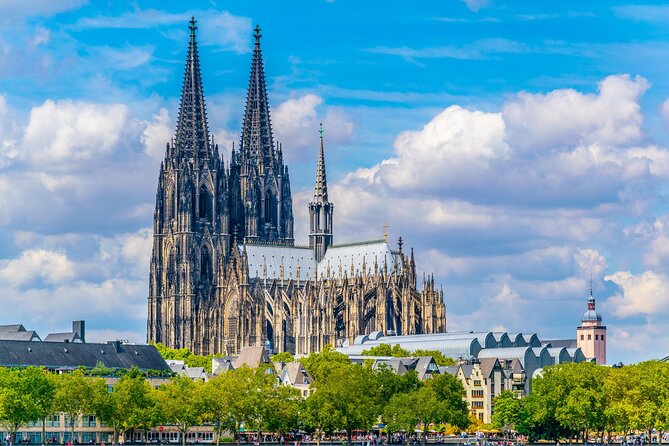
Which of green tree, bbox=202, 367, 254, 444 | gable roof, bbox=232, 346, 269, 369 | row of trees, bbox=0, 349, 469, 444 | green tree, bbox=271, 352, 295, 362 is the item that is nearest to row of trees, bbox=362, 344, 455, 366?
green tree, bbox=271, 352, 295, 362

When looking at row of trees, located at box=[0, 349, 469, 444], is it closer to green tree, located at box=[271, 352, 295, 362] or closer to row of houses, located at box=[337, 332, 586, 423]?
row of houses, located at box=[337, 332, 586, 423]

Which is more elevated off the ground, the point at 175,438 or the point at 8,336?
the point at 8,336

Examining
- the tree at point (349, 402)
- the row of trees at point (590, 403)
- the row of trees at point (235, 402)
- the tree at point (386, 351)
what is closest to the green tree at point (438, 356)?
the tree at point (386, 351)

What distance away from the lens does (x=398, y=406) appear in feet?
458

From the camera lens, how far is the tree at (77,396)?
12756cm

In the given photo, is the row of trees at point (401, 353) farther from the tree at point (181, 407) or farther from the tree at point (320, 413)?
the tree at point (181, 407)

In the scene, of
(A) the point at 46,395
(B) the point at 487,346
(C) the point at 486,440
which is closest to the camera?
(A) the point at 46,395

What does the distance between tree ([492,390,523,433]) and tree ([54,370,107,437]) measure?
38496mm

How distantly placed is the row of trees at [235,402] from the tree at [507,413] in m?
3.31

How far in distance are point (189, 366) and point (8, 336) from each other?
25384mm

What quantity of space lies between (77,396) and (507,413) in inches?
1641

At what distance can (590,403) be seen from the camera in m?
138

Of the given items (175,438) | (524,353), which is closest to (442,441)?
(175,438)

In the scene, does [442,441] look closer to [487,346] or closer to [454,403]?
[454,403]
